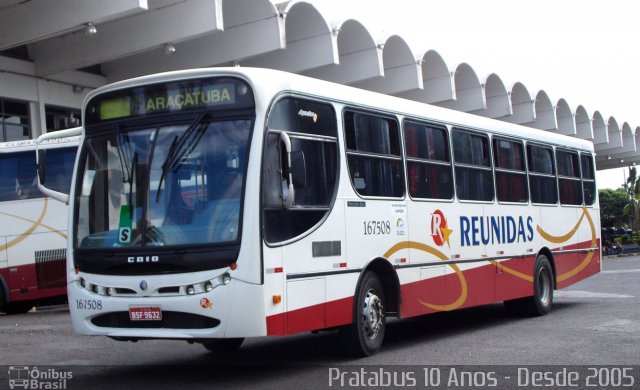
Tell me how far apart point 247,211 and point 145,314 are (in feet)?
4.52

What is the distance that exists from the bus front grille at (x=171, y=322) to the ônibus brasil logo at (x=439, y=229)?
13.9ft

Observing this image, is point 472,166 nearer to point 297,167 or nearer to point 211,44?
point 297,167

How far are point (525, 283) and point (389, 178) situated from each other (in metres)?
4.67

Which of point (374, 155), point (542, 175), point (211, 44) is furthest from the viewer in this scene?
point (211, 44)

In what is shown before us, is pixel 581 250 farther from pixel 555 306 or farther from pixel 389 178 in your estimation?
pixel 389 178

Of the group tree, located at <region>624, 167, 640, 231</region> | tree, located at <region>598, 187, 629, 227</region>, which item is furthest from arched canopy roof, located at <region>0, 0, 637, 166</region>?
tree, located at <region>598, 187, 629, 227</region>

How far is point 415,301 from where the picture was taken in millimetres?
10891

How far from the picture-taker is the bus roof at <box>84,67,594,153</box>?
338 inches

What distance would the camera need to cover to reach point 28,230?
1861 cm

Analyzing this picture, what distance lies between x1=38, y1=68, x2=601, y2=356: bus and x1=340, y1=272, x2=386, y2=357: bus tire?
0.02 meters

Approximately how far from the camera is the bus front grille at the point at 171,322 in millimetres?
8125

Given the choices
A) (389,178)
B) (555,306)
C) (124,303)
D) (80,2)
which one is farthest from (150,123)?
(80,2)

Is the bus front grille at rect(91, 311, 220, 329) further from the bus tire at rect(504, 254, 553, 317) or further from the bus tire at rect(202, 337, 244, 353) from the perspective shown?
the bus tire at rect(504, 254, 553, 317)

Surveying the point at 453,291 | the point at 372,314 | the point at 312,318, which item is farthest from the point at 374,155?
the point at 453,291
